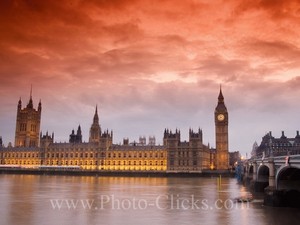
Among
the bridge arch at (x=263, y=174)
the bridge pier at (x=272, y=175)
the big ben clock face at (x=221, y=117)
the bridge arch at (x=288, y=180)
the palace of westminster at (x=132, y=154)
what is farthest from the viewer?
the big ben clock face at (x=221, y=117)

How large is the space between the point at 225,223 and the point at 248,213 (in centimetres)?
569

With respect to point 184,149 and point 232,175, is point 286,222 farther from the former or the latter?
point 184,149

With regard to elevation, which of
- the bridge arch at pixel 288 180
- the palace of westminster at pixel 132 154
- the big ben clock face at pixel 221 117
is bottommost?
the bridge arch at pixel 288 180

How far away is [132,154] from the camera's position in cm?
15650

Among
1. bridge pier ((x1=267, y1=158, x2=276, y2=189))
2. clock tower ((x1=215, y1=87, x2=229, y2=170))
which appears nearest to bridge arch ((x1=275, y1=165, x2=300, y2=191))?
bridge pier ((x1=267, y1=158, x2=276, y2=189))

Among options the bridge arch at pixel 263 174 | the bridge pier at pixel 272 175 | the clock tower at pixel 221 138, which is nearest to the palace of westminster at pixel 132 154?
the clock tower at pixel 221 138

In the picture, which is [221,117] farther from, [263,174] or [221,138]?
[263,174]

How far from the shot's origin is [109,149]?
161375 millimetres

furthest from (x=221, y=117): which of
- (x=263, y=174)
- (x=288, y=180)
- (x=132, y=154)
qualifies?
(x=288, y=180)

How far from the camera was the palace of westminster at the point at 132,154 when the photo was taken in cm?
14925

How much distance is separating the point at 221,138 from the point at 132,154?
3814 centimetres

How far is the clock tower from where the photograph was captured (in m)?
151

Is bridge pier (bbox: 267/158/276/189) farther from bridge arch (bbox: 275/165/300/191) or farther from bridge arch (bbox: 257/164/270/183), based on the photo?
bridge arch (bbox: 257/164/270/183)

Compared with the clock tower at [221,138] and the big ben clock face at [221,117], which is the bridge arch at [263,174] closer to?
the clock tower at [221,138]
